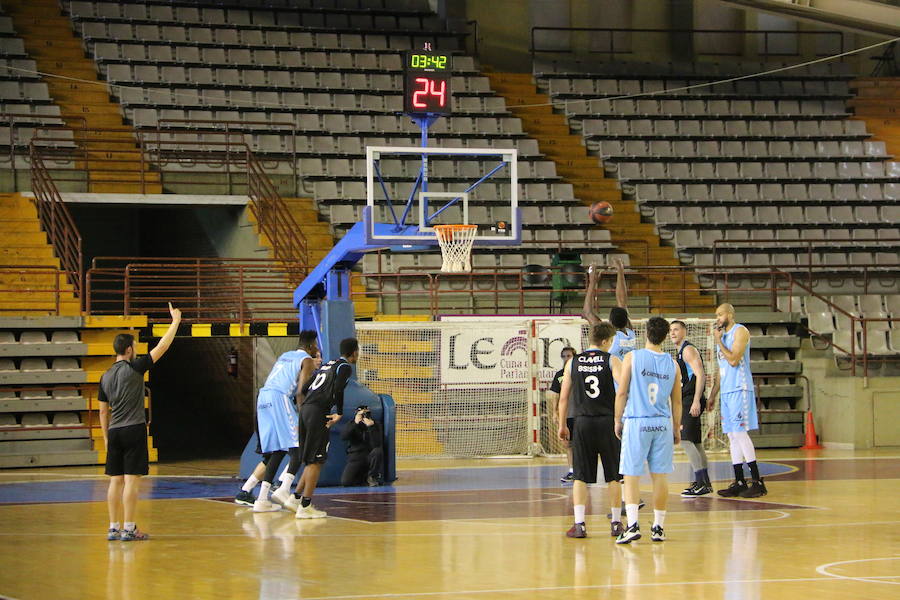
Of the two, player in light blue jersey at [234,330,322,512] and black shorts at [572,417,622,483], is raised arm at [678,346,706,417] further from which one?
player in light blue jersey at [234,330,322,512]

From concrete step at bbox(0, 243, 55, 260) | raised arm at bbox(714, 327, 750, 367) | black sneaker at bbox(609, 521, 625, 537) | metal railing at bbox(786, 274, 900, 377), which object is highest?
concrete step at bbox(0, 243, 55, 260)

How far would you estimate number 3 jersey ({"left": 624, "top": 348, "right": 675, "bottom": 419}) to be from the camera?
10.7 meters

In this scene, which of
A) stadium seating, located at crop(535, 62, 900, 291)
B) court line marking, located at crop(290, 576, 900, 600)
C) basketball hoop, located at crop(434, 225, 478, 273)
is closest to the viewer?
court line marking, located at crop(290, 576, 900, 600)

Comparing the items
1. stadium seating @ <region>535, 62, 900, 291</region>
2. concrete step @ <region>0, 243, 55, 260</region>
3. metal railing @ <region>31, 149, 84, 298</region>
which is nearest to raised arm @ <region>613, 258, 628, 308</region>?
metal railing @ <region>31, 149, 84, 298</region>

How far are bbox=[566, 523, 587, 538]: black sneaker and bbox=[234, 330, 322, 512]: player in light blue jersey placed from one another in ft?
10.9

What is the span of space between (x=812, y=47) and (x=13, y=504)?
24377 millimetres

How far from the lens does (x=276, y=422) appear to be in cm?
1355

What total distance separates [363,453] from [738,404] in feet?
14.5

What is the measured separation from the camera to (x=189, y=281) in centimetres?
2494

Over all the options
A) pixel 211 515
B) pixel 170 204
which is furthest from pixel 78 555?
pixel 170 204

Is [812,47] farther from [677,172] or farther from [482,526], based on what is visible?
[482,526]

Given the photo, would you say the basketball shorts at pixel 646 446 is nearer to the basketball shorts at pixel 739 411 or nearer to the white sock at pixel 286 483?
the basketball shorts at pixel 739 411

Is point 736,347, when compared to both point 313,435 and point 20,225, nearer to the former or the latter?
point 313,435

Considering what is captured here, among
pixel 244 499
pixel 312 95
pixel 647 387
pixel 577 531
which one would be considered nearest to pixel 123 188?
pixel 312 95
